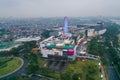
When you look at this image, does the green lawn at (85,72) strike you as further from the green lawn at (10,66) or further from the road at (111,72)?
the green lawn at (10,66)

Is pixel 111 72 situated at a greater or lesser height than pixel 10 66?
greater

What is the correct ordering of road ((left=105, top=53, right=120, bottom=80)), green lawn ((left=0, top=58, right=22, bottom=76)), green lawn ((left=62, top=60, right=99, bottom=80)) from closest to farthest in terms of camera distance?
green lawn ((left=62, top=60, right=99, bottom=80)), road ((left=105, top=53, right=120, bottom=80)), green lawn ((left=0, top=58, right=22, bottom=76))

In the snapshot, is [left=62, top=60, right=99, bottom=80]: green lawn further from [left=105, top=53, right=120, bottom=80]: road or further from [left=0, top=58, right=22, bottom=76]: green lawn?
[left=0, top=58, right=22, bottom=76]: green lawn

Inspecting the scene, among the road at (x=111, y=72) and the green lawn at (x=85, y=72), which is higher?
the green lawn at (x=85, y=72)

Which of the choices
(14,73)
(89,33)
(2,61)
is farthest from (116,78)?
(89,33)

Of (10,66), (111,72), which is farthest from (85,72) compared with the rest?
(10,66)

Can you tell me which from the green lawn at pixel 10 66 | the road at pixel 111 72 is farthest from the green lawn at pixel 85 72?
the green lawn at pixel 10 66

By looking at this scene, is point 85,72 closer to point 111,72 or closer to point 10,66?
point 111,72

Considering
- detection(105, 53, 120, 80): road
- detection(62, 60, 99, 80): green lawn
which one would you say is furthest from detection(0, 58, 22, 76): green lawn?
detection(105, 53, 120, 80): road
